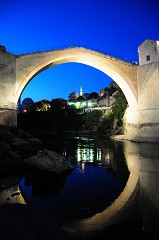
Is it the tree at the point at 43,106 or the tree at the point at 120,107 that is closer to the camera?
the tree at the point at 120,107

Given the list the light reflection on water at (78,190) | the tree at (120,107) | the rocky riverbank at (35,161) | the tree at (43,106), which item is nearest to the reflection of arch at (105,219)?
the light reflection on water at (78,190)

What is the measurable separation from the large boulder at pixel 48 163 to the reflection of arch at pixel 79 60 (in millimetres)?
12102

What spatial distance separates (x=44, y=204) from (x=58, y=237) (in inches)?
125

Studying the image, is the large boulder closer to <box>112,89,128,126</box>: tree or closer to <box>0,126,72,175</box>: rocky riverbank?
Answer: <box>0,126,72,175</box>: rocky riverbank

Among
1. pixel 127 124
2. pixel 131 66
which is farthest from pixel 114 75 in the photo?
pixel 127 124

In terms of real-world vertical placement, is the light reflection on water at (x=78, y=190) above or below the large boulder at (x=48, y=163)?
below

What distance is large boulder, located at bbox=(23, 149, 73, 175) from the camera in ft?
27.9

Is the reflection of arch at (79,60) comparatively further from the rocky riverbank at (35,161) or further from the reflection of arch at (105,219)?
the reflection of arch at (105,219)

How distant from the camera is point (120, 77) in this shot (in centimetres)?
2519

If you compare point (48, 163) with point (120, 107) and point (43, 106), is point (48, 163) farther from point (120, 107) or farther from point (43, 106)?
point (43, 106)

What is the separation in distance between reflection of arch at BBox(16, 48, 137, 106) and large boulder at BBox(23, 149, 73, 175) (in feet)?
39.7

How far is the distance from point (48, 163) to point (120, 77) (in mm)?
18991

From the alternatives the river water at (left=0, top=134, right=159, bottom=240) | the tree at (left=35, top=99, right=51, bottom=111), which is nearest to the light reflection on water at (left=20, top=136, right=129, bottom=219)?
the river water at (left=0, top=134, right=159, bottom=240)

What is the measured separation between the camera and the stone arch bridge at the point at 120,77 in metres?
18.8
